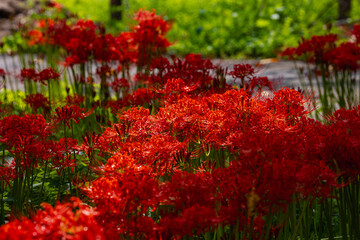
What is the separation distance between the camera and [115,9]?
12.0m

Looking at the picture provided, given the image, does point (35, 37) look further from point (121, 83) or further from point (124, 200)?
point (124, 200)

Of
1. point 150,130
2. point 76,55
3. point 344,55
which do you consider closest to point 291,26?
point 344,55

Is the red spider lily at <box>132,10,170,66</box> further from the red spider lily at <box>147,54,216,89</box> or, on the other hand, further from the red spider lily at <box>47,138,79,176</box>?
the red spider lily at <box>47,138,79,176</box>

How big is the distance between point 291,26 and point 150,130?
32.6 ft

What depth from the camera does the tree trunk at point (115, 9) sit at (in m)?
12.0

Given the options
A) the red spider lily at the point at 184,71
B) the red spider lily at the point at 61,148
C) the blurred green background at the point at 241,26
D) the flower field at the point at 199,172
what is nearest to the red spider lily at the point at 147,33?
the red spider lily at the point at 184,71

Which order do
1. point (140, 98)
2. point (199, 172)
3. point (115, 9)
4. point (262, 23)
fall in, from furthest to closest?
point (115, 9) → point (262, 23) → point (140, 98) → point (199, 172)

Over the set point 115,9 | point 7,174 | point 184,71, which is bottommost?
point 7,174

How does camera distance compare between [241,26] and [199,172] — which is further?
[241,26]

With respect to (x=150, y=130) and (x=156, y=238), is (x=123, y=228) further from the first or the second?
(x=150, y=130)

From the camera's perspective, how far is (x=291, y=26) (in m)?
11.0

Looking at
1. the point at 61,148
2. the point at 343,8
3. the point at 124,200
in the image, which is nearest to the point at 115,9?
the point at 343,8

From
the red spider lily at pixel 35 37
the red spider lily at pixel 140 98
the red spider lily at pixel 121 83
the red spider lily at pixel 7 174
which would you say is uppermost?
the red spider lily at pixel 35 37

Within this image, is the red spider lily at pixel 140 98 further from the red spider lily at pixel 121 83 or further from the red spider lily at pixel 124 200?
the red spider lily at pixel 124 200
